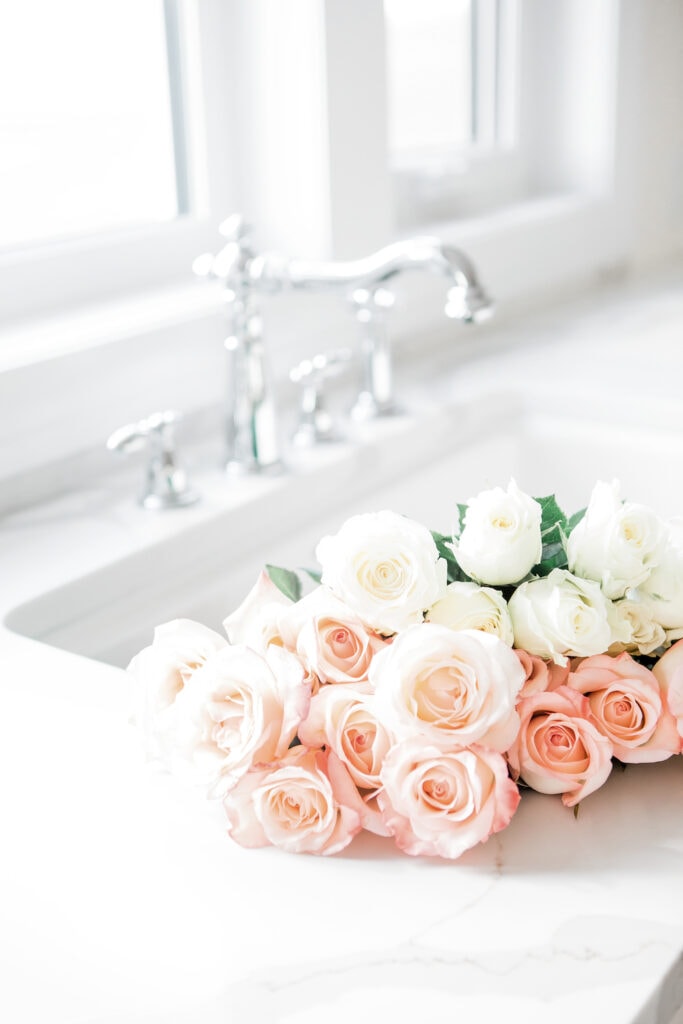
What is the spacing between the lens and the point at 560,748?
2.06 ft

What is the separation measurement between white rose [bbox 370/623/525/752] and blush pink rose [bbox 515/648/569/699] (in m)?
Answer: 0.04

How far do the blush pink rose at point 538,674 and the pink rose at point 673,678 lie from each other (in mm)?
50

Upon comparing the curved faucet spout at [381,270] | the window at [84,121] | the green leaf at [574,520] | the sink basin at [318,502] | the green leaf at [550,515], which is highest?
the window at [84,121]

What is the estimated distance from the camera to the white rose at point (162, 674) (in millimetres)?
653

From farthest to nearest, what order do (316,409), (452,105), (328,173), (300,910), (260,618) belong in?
(452,105), (328,173), (316,409), (260,618), (300,910)

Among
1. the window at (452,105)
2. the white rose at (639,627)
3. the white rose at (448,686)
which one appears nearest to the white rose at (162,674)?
the white rose at (448,686)

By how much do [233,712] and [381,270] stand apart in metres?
0.65

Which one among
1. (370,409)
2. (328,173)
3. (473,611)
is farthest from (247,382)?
(473,611)

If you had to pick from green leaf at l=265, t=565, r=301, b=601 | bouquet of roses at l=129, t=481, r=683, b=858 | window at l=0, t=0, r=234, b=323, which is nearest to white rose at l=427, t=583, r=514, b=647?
bouquet of roses at l=129, t=481, r=683, b=858

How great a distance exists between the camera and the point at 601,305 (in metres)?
1.85

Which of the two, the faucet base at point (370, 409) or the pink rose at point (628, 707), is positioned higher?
the pink rose at point (628, 707)

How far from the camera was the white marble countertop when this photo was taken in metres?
0.52

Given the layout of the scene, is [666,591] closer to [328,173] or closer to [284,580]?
[284,580]

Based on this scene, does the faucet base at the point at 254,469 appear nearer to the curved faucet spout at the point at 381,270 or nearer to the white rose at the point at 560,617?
the curved faucet spout at the point at 381,270
